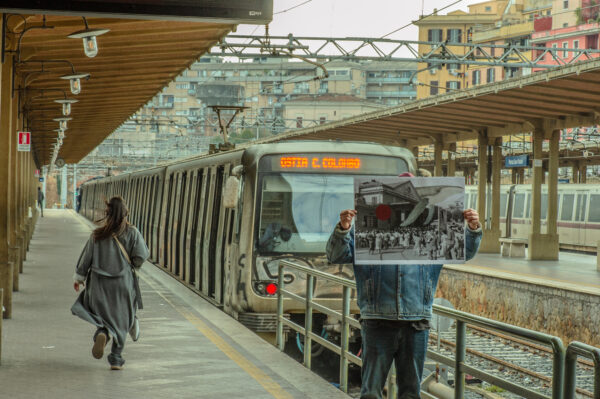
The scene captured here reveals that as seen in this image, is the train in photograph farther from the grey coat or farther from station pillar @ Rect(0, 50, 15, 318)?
station pillar @ Rect(0, 50, 15, 318)

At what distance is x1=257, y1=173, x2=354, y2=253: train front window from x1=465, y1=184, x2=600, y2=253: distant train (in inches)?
958

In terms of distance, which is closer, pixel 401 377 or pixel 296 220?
pixel 401 377

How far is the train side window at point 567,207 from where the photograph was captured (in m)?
37.4

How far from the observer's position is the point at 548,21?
78562 mm

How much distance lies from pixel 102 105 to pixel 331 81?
94.3 metres

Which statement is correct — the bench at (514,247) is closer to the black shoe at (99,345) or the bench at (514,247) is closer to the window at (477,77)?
the black shoe at (99,345)

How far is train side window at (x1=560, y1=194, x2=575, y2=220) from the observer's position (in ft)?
123

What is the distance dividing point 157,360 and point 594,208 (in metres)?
29.5

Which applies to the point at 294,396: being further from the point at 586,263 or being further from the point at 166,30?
the point at 586,263

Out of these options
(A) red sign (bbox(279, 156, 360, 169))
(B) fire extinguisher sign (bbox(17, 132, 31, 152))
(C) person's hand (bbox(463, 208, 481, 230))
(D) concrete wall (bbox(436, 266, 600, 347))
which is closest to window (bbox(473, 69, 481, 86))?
(D) concrete wall (bbox(436, 266, 600, 347))

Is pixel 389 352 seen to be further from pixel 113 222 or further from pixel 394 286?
pixel 113 222

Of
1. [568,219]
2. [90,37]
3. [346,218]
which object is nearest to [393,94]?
[568,219]

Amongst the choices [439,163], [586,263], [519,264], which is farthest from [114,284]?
[439,163]

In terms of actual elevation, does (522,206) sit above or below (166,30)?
below
